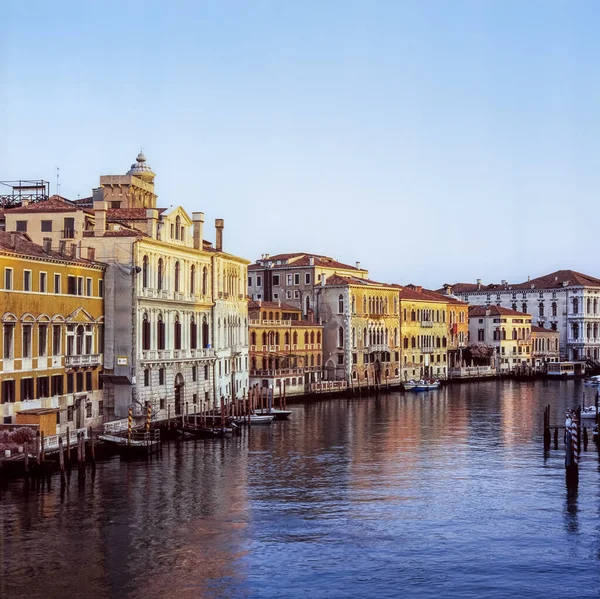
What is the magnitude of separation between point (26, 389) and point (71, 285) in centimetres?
473

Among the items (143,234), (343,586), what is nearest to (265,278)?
(143,234)

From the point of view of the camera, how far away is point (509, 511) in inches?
982

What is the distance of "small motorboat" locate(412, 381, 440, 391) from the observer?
2758 inches

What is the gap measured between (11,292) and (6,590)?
14828 mm

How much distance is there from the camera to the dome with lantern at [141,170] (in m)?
51.8

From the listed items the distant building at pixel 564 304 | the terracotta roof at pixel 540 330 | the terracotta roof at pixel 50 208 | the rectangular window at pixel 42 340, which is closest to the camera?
the rectangular window at pixel 42 340

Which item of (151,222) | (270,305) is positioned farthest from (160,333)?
(270,305)

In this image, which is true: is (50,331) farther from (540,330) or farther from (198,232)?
(540,330)

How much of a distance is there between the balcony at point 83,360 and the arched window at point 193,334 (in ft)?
22.2

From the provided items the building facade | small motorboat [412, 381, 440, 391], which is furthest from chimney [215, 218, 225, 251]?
small motorboat [412, 381, 440, 391]

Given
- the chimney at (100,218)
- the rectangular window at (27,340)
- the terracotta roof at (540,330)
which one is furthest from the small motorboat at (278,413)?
the terracotta roof at (540,330)

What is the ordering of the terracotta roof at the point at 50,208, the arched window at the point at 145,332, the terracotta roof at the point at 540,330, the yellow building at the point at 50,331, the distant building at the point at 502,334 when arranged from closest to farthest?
the yellow building at the point at 50,331 < the terracotta roof at the point at 50,208 < the arched window at the point at 145,332 < the distant building at the point at 502,334 < the terracotta roof at the point at 540,330

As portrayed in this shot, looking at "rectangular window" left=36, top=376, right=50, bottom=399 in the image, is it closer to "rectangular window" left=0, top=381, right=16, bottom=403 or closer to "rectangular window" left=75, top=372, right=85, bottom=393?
"rectangular window" left=0, top=381, right=16, bottom=403

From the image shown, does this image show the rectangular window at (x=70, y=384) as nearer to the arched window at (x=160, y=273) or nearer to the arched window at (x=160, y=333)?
the arched window at (x=160, y=333)
